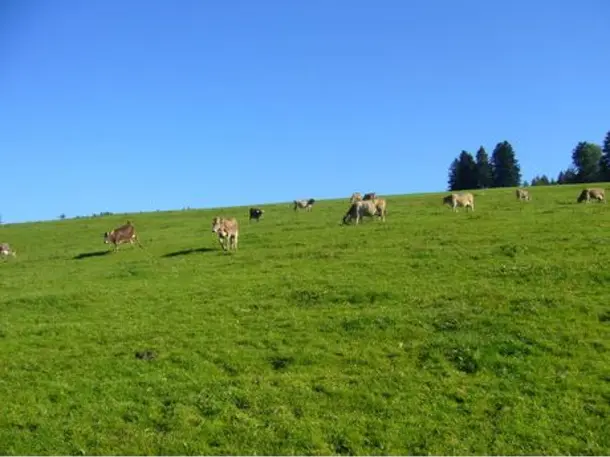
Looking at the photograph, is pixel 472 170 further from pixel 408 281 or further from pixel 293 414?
pixel 293 414

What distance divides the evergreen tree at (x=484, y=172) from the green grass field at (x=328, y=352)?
327 feet

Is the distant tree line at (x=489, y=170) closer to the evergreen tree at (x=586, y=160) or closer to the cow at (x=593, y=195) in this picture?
the evergreen tree at (x=586, y=160)

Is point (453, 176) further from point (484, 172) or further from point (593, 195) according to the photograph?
point (593, 195)

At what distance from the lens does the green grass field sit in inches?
521

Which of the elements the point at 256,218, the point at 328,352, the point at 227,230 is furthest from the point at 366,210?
the point at 328,352

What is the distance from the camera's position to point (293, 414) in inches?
551

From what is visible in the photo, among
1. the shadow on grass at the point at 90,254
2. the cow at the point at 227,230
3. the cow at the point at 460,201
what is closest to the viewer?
the cow at the point at 227,230

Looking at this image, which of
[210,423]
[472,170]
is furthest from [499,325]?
[472,170]

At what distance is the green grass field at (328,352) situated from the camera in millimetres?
13234

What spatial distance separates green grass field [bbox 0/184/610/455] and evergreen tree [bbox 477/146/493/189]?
327 ft

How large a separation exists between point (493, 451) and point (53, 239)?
4896 centimetres

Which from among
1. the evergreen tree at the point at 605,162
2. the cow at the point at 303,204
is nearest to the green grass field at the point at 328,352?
the cow at the point at 303,204

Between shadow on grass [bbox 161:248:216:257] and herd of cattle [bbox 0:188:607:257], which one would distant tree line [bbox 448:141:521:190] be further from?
shadow on grass [bbox 161:248:216:257]

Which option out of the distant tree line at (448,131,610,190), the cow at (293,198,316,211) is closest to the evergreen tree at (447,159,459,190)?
the distant tree line at (448,131,610,190)
